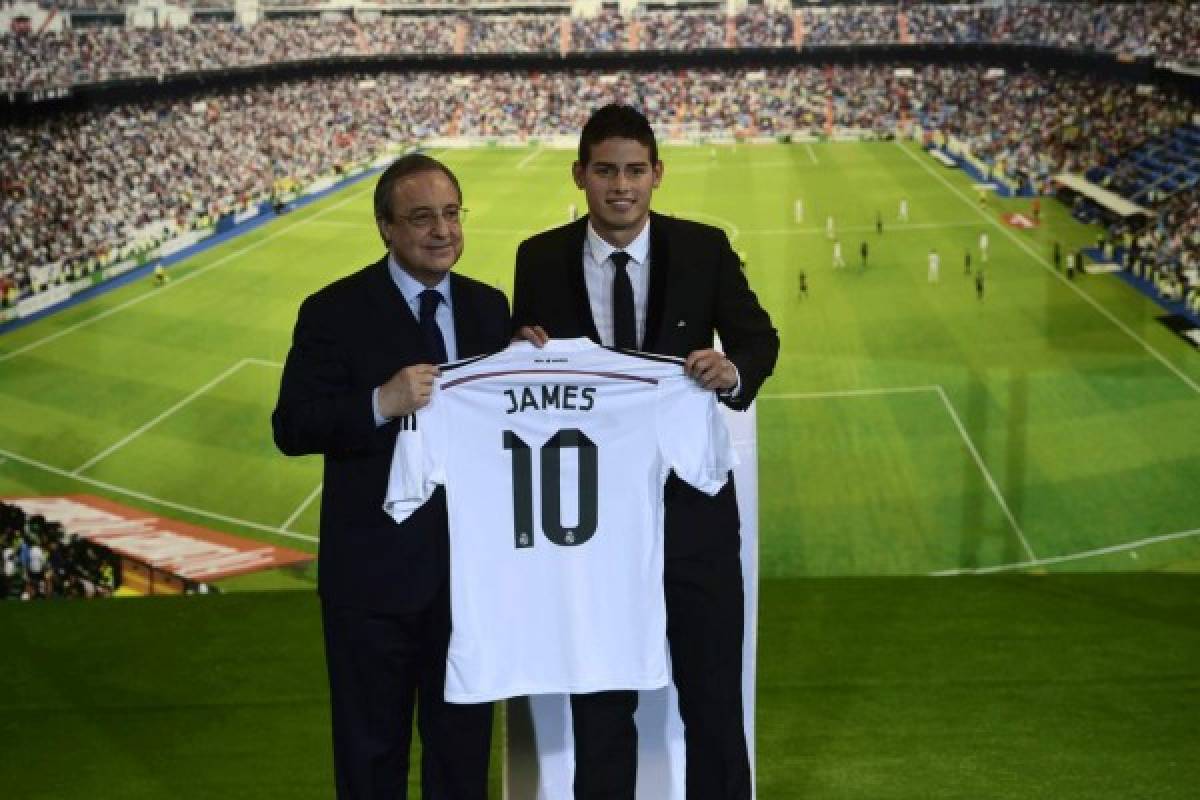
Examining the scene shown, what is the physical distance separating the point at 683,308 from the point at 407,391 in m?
0.78

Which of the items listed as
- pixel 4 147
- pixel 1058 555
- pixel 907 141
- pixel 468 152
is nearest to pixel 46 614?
pixel 4 147

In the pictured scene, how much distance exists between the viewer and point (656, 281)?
3648mm

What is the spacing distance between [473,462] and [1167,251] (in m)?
7.15

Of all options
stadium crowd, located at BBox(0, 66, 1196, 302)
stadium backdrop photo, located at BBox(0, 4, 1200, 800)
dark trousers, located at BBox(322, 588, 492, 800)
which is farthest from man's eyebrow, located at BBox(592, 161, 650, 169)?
stadium crowd, located at BBox(0, 66, 1196, 302)

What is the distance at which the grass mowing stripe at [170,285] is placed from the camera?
9312 millimetres

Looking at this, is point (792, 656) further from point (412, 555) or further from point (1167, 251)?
point (1167, 251)

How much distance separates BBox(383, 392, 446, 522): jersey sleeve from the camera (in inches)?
133

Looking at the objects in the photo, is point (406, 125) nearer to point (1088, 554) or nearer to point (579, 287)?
point (1088, 554)

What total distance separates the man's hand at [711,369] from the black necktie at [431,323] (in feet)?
1.99

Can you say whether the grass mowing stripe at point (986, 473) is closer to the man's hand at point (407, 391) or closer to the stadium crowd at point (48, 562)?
the stadium crowd at point (48, 562)

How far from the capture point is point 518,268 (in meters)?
3.79

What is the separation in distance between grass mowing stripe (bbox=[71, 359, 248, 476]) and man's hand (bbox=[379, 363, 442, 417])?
6.53 meters

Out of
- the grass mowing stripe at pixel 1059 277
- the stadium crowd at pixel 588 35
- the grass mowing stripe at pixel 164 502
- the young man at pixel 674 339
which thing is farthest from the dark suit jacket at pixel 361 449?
the grass mowing stripe at pixel 1059 277

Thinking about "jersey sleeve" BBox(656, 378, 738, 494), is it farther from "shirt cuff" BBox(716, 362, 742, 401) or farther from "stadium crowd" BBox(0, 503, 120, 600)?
"stadium crowd" BBox(0, 503, 120, 600)
